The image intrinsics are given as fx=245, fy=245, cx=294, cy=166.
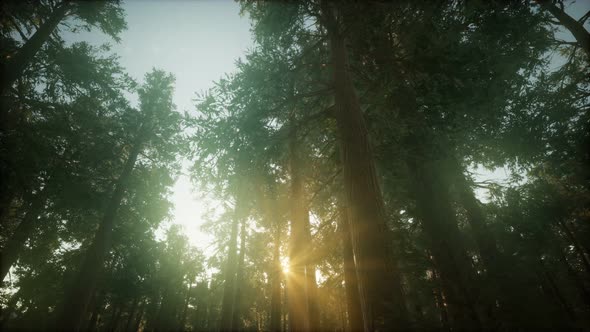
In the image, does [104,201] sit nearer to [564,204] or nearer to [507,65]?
[507,65]

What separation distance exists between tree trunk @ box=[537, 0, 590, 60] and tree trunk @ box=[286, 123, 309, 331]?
10.6m

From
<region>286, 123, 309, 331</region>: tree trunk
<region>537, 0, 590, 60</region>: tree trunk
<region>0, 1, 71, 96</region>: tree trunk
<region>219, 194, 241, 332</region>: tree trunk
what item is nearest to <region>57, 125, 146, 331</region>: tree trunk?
<region>219, 194, 241, 332</region>: tree trunk

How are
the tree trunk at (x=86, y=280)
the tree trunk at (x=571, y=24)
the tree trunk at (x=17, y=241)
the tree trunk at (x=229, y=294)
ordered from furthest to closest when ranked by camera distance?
the tree trunk at (x=17, y=241), the tree trunk at (x=229, y=294), the tree trunk at (x=86, y=280), the tree trunk at (x=571, y=24)

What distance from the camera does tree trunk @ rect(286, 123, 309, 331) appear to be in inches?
307

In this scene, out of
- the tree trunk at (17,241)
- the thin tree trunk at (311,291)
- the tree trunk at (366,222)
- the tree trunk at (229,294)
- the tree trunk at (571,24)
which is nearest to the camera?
the tree trunk at (366,222)

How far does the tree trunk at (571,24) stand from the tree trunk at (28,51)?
726 inches

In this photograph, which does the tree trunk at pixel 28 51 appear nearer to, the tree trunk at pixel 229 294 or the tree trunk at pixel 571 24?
the tree trunk at pixel 229 294

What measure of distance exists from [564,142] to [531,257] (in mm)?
13705

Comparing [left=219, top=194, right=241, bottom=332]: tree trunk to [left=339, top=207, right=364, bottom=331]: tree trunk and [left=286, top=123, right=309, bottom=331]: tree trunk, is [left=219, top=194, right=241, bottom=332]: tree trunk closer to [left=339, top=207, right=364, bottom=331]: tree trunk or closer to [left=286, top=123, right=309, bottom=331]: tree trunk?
[left=286, top=123, right=309, bottom=331]: tree trunk

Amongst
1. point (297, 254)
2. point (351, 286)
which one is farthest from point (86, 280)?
point (351, 286)

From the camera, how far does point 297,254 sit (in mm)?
7859

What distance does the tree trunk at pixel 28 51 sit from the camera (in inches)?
321

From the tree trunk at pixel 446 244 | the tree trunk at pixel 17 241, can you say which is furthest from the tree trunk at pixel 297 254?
the tree trunk at pixel 17 241

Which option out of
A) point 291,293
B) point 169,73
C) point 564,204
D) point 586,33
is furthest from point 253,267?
point 564,204
